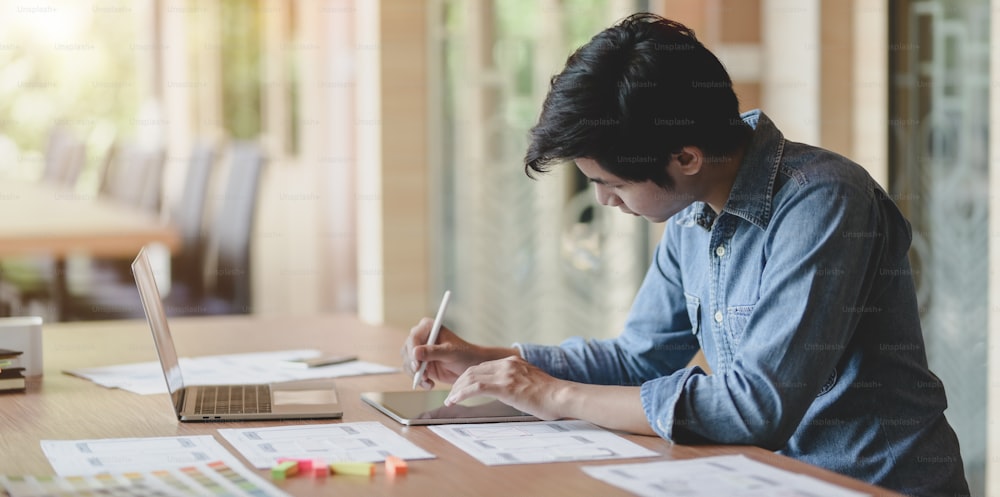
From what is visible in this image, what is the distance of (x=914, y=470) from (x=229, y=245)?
2.81m

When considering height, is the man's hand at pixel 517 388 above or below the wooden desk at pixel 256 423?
above

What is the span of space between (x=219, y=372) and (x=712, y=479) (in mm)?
975

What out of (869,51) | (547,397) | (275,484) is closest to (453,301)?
(869,51)

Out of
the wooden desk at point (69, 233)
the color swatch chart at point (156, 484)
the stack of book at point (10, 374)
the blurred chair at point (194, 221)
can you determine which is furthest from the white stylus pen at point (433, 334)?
the blurred chair at point (194, 221)

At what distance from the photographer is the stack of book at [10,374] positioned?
69.0 inches

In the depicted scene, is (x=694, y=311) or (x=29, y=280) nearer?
(x=694, y=311)

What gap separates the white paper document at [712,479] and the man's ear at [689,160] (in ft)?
1.26

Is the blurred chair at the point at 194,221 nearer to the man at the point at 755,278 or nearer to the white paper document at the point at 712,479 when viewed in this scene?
the man at the point at 755,278

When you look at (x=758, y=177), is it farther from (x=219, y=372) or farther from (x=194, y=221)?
(x=194, y=221)

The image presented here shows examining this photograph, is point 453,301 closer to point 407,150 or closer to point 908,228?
point 407,150

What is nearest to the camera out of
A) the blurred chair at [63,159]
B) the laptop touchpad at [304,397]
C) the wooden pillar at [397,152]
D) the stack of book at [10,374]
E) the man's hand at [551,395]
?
the man's hand at [551,395]

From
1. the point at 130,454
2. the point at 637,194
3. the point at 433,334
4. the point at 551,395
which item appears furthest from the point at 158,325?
the point at 637,194

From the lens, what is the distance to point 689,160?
1.49 m

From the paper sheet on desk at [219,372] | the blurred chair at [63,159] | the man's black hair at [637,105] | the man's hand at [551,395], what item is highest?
the man's black hair at [637,105]
